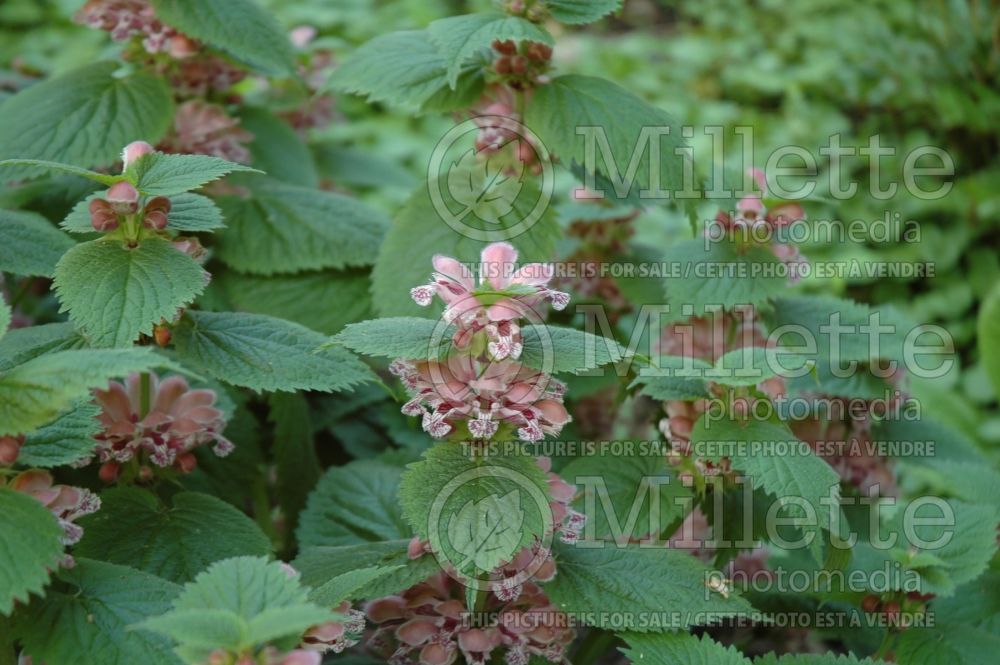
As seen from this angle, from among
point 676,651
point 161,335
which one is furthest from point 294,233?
point 676,651

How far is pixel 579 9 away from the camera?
1396 mm

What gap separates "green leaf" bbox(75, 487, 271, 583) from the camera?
1109mm

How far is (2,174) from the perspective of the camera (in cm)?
142

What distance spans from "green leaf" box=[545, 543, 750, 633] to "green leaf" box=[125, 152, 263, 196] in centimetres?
55

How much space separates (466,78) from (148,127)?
1.51 feet

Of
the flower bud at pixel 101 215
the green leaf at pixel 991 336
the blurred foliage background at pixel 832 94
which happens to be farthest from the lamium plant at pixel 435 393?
the blurred foliage background at pixel 832 94

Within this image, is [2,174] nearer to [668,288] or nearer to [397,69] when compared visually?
[397,69]

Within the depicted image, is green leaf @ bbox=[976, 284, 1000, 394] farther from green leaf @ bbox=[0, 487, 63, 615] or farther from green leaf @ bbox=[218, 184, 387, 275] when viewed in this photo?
green leaf @ bbox=[0, 487, 63, 615]

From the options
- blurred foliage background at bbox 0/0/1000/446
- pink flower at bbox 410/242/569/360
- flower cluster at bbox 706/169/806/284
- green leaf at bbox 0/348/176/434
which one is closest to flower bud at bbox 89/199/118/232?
green leaf at bbox 0/348/176/434

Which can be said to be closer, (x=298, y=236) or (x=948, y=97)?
(x=298, y=236)

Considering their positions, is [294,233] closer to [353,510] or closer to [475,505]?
[353,510]

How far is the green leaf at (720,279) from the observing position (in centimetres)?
138

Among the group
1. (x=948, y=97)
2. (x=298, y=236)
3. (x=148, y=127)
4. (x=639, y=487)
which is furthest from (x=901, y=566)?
(x=948, y=97)

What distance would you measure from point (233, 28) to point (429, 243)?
425mm
